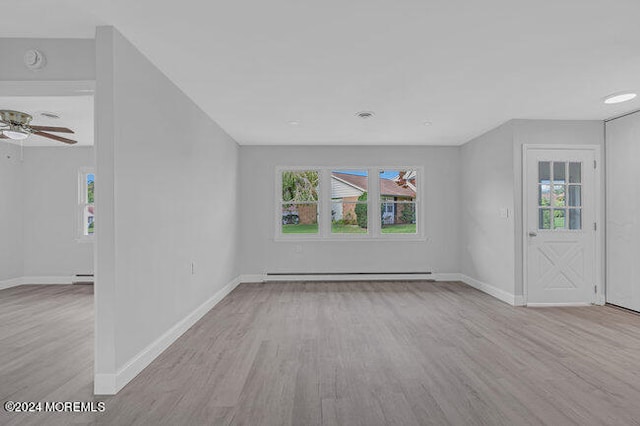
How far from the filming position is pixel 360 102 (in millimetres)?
4098

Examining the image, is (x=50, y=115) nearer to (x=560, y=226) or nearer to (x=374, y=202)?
(x=374, y=202)

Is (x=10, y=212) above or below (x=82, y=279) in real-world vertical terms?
above

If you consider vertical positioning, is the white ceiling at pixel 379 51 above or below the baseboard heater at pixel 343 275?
above

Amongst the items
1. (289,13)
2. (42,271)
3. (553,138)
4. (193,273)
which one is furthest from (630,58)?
(42,271)

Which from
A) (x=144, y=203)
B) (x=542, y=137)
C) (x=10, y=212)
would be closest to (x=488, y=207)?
(x=542, y=137)

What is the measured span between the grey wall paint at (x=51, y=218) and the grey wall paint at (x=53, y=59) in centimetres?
463

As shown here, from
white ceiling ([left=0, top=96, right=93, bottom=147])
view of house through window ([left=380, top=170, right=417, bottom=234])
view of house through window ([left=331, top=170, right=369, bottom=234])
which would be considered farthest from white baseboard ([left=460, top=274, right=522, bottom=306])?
white ceiling ([left=0, top=96, right=93, bottom=147])

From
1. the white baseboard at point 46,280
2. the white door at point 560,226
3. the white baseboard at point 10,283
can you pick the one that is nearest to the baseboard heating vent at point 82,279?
the white baseboard at point 46,280

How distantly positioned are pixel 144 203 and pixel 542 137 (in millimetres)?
5057

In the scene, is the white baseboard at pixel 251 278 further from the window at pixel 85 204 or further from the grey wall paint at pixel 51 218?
the window at pixel 85 204

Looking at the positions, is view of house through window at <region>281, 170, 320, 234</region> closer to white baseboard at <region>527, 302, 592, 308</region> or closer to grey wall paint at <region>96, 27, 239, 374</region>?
grey wall paint at <region>96, 27, 239, 374</region>

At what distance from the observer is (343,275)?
21.4 feet

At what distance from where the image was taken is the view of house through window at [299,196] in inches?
261

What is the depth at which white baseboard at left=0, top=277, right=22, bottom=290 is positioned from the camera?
6.13 metres
